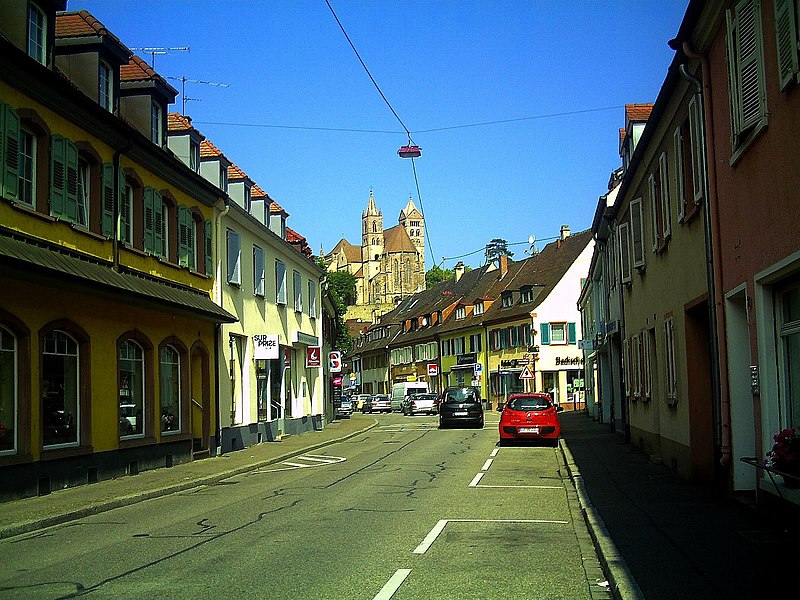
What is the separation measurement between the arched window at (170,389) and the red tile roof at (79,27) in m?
7.30

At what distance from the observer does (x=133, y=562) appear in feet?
31.8

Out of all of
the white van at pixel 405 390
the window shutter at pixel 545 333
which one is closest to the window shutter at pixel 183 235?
the window shutter at pixel 545 333

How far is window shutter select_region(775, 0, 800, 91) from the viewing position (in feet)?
27.9

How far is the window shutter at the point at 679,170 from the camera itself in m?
15.0

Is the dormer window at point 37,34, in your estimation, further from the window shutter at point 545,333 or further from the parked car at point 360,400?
the parked car at point 360,400

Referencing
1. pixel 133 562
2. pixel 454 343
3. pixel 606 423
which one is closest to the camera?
pixel 133 562

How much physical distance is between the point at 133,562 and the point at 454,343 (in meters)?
70.3

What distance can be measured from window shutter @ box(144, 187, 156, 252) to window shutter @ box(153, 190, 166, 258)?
80 mm

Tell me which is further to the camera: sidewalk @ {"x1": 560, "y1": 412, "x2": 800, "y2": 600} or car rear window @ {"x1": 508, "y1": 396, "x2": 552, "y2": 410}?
car rear window @ {"x1": 508, "y1": 396, "x2": 552, "y2": 410}

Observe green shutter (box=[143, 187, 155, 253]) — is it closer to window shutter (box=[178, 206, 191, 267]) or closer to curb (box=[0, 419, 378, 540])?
window shutter (box=[178, 206, 191, 267])

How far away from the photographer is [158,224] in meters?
22.2

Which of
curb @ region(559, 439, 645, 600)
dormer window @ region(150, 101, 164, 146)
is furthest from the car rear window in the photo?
curb @ region(559, 439, 645, 600)

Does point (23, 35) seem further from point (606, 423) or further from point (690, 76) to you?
point (606, 423)

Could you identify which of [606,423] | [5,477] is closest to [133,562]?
[5,477]
